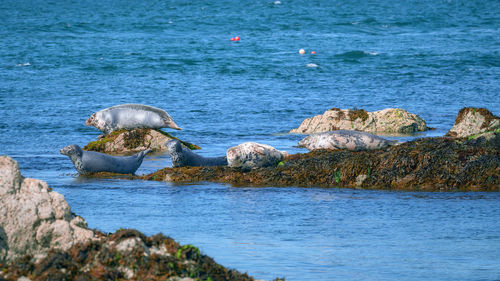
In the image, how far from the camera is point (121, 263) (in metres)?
5.31

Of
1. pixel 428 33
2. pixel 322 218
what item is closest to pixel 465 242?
pixel 322 218

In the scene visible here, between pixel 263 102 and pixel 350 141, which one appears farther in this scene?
pixel 263 102

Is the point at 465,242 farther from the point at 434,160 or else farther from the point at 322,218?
the point at 434,160

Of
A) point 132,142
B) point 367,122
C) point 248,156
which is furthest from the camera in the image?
point 367,122

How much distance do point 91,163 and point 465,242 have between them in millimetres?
6655

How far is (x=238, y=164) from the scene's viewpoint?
471 inches

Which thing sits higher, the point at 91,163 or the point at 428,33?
the point at 91,163

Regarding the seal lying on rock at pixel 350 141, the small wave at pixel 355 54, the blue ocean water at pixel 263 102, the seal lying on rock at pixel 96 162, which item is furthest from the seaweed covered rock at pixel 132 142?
the small wave at pixel 355 54

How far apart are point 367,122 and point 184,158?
23.9ft

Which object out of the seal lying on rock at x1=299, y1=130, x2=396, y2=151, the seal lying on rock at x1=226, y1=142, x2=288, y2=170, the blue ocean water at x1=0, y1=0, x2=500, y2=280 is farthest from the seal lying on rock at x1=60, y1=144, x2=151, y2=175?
the seal lying on rock at x1=299, y1=130, x2=396, y2=151

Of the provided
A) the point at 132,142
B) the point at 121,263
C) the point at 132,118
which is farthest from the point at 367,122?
the point at 121,263

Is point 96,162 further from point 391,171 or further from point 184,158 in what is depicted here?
point 391,171

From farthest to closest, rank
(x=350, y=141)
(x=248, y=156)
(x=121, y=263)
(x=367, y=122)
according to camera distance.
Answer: (x=367, y=122)
(x=350, y=141)
(x=248, y=156)
(x=121, y=263)

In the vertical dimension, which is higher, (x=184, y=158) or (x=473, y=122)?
(x=184, y=158)
